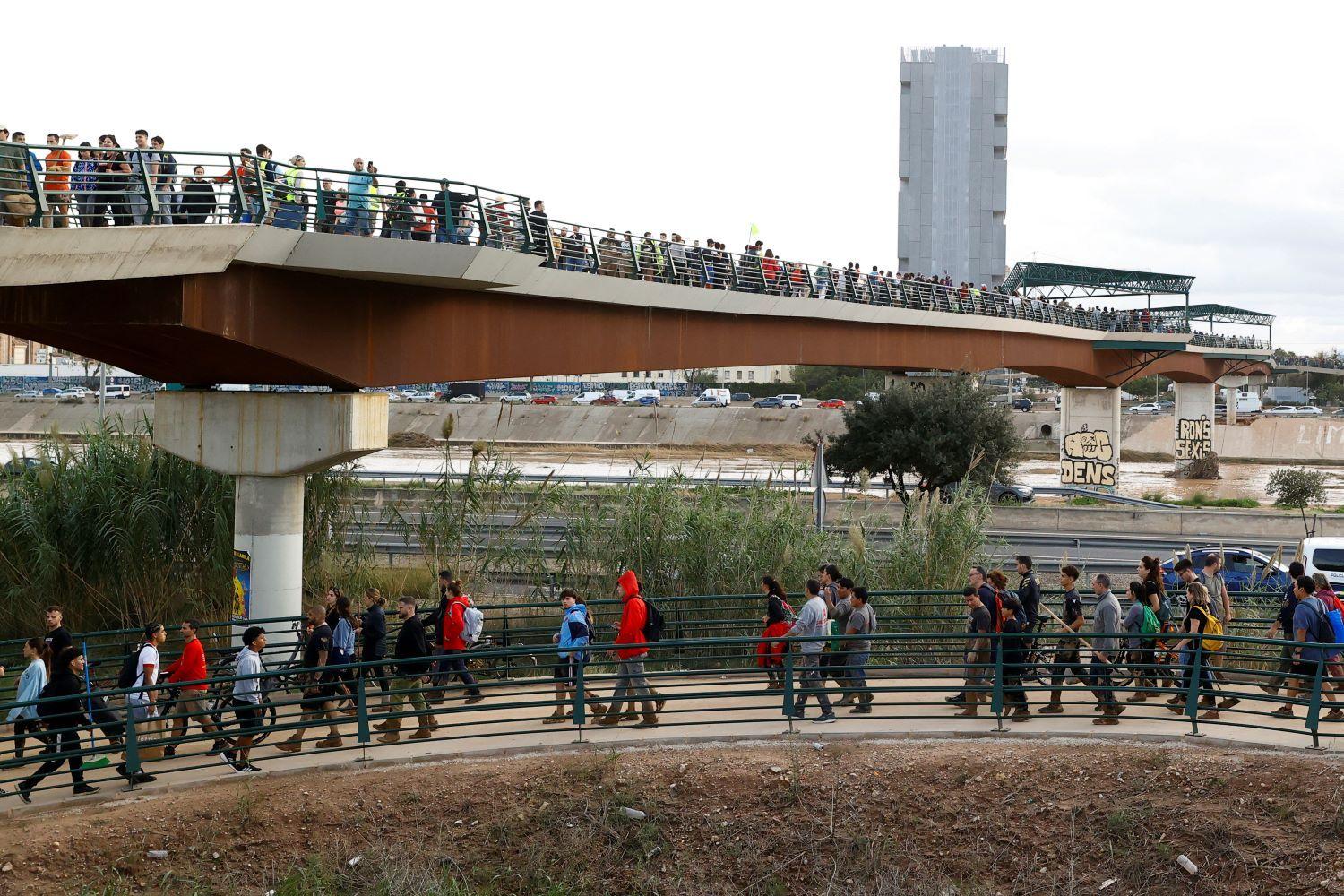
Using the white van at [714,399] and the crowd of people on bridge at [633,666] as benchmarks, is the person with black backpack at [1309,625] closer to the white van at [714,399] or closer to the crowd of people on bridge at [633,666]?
the crowd of people on bridge at [633,666]

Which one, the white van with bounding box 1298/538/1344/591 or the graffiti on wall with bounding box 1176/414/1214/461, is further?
the graffiti on wall with bounding box 1176/414/1214/461

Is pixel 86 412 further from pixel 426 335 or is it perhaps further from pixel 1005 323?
pixel 426 335

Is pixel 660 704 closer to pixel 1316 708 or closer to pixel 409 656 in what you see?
pixel 409 656

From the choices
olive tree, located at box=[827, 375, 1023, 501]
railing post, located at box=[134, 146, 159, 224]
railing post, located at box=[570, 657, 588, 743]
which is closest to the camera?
railing post, located at box=[570, 657, 588, 743]

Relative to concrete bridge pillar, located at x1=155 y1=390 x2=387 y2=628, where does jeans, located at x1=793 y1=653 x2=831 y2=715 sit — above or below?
below

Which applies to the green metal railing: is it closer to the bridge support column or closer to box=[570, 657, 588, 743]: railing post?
box=[570, 657, 588, 743]: railing post

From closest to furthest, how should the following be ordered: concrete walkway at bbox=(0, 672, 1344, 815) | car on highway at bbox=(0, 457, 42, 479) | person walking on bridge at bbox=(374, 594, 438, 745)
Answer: concrete walkway at bbox=(0, 672, 1344, 815), person walking on bridge at bbox=(374, 594, 438, 745), car on highway at bbox=(0, 457, 42, 479)

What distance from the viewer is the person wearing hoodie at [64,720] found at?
1148 centimetres

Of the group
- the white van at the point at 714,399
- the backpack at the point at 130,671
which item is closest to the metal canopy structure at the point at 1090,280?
the white van at the point at 714,399

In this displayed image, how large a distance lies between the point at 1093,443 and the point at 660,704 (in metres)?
43.6

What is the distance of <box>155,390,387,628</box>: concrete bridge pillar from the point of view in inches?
679

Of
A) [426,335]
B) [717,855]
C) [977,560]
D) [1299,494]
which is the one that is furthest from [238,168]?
[1299,494]

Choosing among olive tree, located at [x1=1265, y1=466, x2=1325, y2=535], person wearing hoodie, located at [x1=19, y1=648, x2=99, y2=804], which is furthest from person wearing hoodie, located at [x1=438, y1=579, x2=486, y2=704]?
olive tree, located at [x1=1265, y1=466, x2=1325, y2=535]

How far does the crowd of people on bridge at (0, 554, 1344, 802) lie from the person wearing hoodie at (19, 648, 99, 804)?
0.02m
